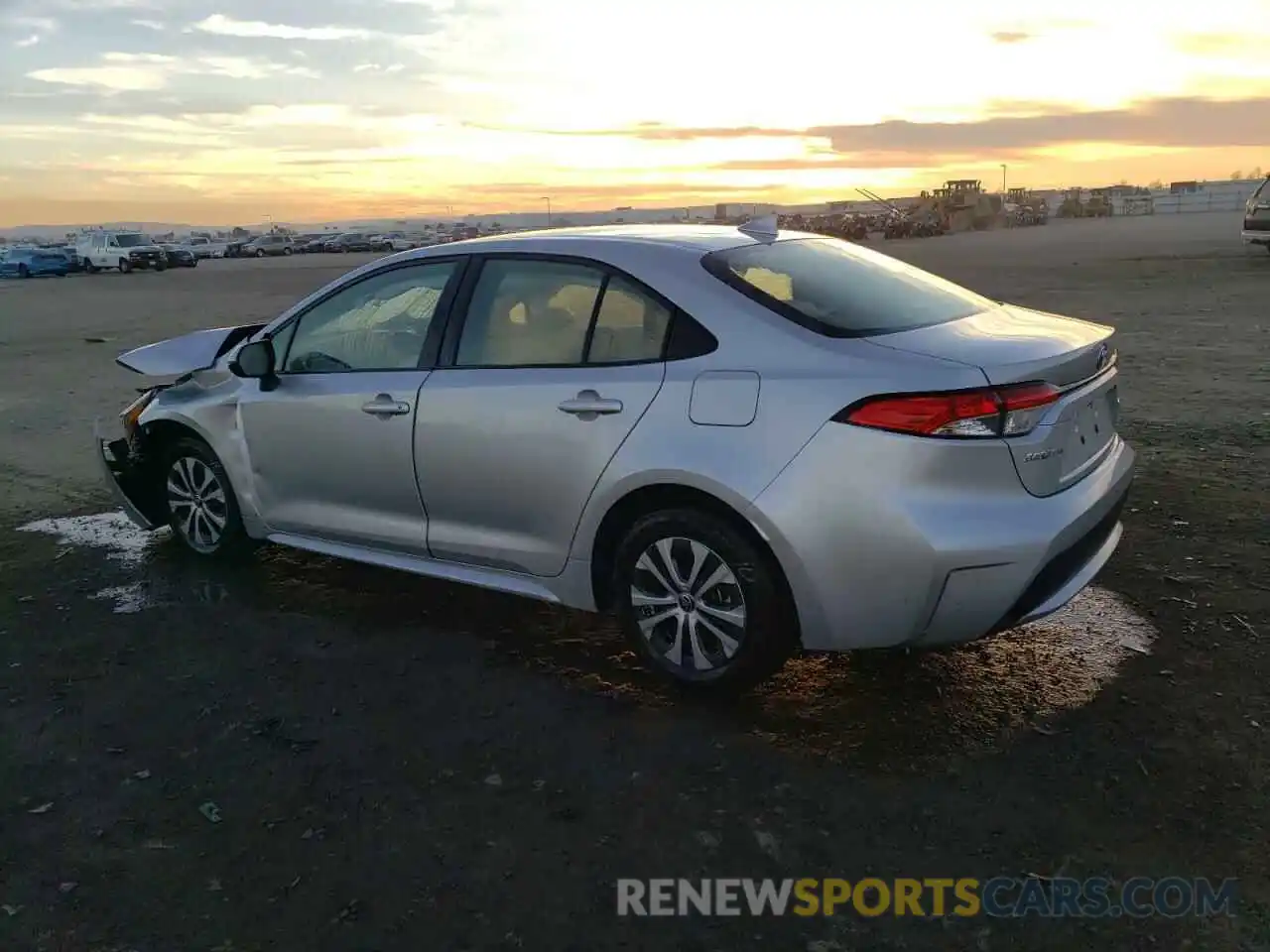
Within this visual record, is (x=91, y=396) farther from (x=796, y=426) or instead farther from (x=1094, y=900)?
(x=1094, y=900)

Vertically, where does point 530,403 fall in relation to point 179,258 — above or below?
below

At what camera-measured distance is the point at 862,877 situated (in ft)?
9.66

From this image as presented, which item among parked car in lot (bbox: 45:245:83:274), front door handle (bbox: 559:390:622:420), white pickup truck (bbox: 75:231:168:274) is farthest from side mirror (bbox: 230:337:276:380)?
parked car in lot (bbox: 45:245:83:274)

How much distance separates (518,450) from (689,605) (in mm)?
907

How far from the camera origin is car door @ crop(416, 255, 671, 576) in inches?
157

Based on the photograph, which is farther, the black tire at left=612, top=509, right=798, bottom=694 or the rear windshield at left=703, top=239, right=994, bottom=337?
the rear windshield at left=703, top=239, right=994, bottom=337

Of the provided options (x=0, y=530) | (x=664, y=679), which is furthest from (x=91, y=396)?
(x=664, y=679)

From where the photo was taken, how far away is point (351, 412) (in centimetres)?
472

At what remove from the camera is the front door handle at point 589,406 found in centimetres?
393

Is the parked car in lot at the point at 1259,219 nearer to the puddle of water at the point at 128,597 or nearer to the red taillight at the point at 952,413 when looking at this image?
the red taillight at the point at 952,413

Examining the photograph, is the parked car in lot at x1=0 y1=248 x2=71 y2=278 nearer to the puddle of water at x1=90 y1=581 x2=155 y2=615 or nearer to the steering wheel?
the puddle of water at x1=90 y1=581 x2=155 y2=615

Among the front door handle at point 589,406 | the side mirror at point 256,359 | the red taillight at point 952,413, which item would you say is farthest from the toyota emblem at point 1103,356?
the side mirror at point 256,359

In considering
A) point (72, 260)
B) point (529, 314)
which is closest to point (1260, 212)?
point (529, 314)

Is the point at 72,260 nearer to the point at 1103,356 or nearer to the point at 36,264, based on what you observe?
the point at 36,264
